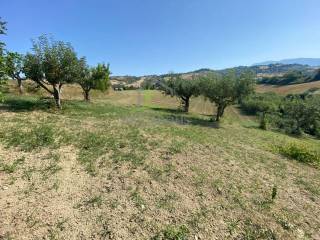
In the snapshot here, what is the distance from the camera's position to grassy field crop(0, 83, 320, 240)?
668 cm

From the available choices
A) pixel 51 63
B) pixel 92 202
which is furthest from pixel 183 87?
pixel 92 202

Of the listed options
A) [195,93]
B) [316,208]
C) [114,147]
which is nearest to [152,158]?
[114,147]

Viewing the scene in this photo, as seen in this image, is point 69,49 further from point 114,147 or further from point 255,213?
point 255,213

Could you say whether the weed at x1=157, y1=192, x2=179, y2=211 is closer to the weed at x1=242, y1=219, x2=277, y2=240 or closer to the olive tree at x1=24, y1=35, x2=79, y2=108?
the weed at x1=242, y1=219, x2=277, y2=240

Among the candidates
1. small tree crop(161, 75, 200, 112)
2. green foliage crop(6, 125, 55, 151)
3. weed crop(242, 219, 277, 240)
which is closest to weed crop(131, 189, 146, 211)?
weed crop(242, 219, 277, 240)

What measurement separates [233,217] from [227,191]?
1611 millimetres

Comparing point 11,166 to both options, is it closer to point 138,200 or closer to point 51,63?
point 138,200

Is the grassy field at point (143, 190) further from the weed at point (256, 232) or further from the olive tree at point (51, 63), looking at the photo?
the olive tree at point (51, 63)

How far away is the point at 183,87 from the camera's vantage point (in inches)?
1516

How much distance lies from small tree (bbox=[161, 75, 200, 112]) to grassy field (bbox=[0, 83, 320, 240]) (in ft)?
79.2

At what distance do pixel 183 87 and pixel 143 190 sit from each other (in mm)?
31275

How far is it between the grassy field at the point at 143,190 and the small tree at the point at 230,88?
1476cm

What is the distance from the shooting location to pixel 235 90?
2812cm

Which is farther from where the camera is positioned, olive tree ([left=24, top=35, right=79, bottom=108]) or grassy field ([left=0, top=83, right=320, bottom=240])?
olive tree ([left=24, top=35, right=79, bottom=108])
